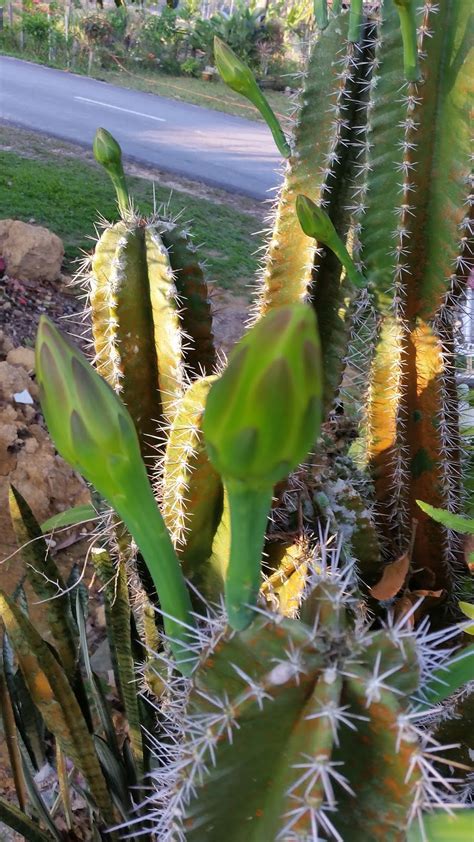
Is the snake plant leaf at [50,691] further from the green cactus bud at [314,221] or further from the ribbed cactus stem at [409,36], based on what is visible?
the ribbed cactus stem at [409,36]

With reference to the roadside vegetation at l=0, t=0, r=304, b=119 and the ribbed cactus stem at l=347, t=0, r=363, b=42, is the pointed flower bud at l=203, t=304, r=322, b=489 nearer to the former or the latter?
the ribbed cactus stem at l=347, t=0, r=363, b=42

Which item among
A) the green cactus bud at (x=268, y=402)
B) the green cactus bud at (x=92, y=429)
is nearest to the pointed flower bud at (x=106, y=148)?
the green cactus bud at (x=92, y=429)

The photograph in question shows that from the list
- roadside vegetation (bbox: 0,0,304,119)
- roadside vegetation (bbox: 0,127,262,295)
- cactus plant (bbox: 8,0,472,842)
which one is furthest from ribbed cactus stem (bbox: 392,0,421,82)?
roadside vegetation (bbox: 0,0,304,119)

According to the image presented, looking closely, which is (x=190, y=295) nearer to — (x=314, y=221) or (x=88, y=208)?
(x=314, y=221)

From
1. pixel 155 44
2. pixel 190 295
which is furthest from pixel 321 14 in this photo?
pixel 155 44

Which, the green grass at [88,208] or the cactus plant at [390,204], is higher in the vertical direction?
the cactus plant at [390,204]

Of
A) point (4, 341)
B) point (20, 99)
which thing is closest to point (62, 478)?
Answer: point (4, 341)
